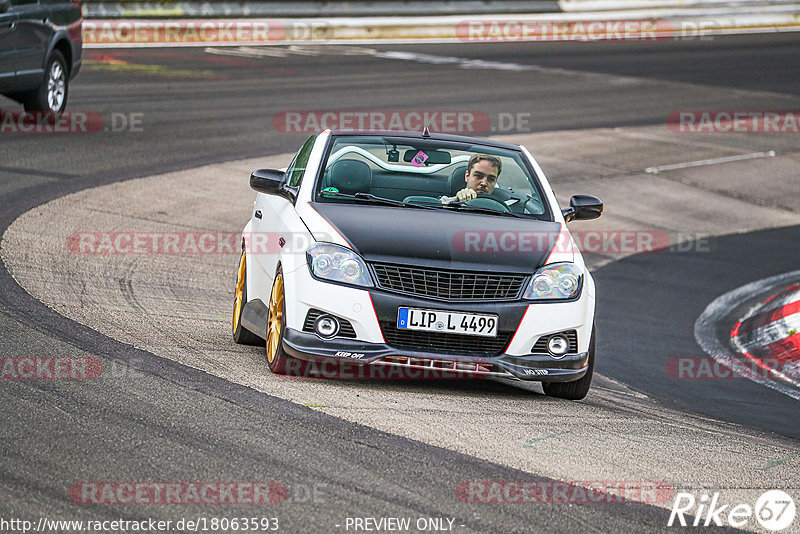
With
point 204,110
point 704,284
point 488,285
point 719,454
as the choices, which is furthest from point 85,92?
point 719,454

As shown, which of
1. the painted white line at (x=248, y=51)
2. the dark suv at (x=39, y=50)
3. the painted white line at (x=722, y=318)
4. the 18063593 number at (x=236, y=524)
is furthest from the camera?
the painted white line at (x=248, y=51)

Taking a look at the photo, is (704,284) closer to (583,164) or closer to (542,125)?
(583,164)

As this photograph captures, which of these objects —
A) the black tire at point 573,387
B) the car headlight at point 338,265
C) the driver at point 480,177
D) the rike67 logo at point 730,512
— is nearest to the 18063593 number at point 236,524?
the rike67 logo at point 730,512

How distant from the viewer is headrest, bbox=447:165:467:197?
8.69m

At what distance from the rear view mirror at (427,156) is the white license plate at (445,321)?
5.90ft

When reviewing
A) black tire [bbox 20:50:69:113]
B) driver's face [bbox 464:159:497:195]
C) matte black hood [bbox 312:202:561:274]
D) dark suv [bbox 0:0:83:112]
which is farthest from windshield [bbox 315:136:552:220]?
black tire [bbox 20:50:69:113]

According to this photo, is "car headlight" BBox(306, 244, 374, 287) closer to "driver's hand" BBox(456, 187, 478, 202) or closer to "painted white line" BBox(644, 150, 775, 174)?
"driver's hand" BBox(456, 187, 478, 202)

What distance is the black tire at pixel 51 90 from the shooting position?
17.2 metres

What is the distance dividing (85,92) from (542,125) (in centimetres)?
761

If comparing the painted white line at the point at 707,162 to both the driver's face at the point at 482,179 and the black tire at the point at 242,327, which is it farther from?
the black tire at the point at 242,327

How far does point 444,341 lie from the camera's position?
740 centimetres

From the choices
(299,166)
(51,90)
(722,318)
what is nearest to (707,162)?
(722,318)

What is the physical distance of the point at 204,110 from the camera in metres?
20.7

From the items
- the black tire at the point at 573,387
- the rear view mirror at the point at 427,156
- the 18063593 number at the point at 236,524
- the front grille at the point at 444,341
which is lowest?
the black tire at the point at 573,387
